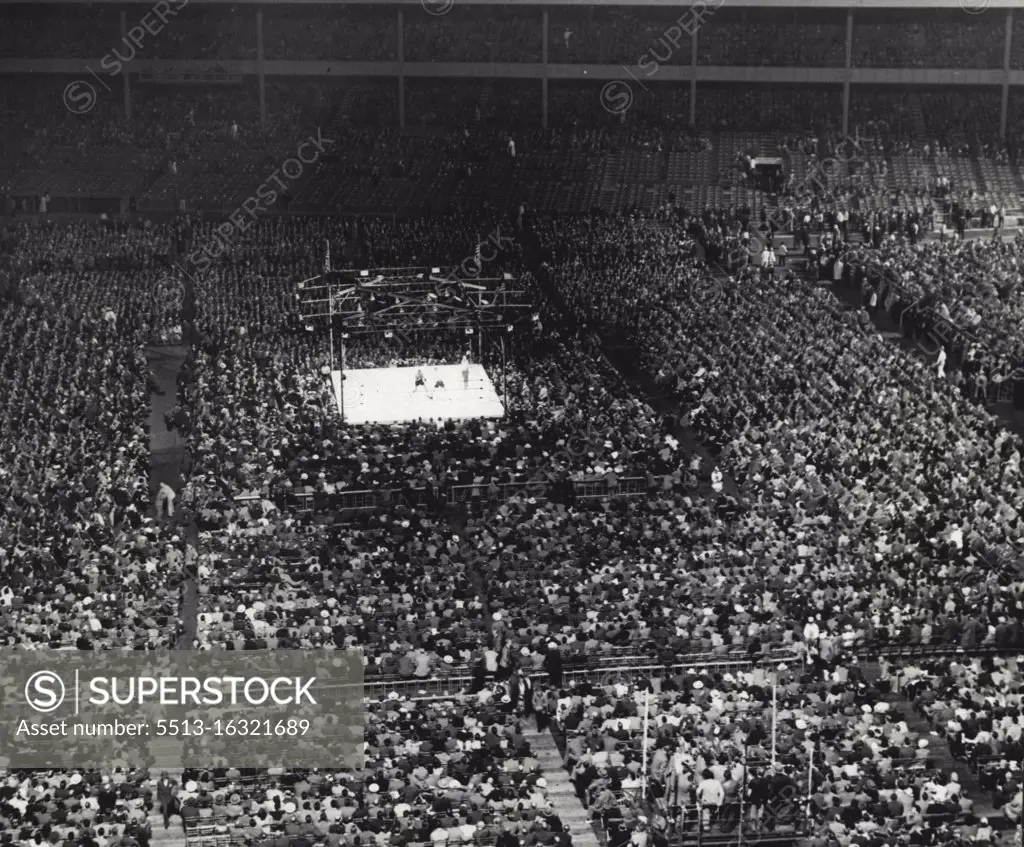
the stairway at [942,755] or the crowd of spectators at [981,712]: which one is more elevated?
the crowd of spectators at [981,712]

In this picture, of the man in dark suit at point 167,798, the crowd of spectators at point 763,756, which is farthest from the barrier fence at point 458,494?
the man in dark suit at point 167,798

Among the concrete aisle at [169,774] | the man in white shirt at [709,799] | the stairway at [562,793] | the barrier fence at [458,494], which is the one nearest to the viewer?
the man in white shirt at [709,799]

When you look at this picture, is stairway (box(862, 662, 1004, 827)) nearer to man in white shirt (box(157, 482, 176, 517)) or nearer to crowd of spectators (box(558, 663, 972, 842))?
crowd of spectators (box(558, 663, 972, 842))

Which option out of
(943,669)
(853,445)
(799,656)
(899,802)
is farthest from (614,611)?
(853,445)

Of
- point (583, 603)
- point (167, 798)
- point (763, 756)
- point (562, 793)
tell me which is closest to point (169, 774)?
point (167, 798)

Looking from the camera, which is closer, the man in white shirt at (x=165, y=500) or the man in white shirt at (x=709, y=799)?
the man in white shirt at (x=709, y=799)

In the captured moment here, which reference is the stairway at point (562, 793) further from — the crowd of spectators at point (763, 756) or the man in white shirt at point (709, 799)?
the man in white shirt at point (709, 799)
